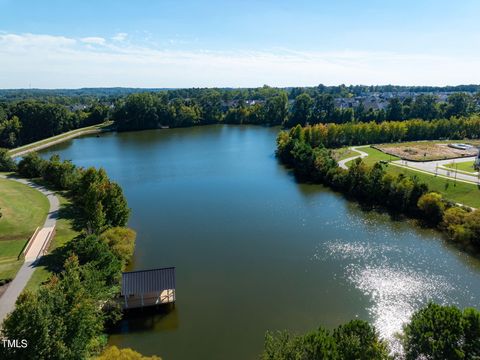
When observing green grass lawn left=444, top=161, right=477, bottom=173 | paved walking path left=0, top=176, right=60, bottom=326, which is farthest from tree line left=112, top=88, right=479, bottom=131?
paved walking path left=0, top=176, right=60, bottom=326

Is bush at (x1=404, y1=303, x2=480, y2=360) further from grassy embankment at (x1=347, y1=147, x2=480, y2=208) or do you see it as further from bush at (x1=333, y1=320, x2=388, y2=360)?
grassy embankment at (x1=347, y1=147, x2=480, y2=208)

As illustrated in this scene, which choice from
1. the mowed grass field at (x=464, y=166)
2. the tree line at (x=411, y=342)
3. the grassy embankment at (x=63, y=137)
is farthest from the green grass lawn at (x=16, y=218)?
the mowed grass field at (x=464, y=166)

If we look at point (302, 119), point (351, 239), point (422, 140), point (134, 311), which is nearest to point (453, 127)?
point (422, 140)

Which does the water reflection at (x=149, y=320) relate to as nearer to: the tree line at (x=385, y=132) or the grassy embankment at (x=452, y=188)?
the grassy embankment at (x=452, y=188)

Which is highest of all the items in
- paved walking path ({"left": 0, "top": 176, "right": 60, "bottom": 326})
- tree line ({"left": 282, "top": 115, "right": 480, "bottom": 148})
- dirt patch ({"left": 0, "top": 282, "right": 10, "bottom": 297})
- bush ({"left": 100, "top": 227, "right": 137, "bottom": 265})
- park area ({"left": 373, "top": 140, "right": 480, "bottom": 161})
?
tree line ({"left": 282, "top": 115, "right": 480, "bottom": 148})

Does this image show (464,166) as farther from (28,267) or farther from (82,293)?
(28,267)

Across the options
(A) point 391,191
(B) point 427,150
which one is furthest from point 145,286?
(B) point 427,150

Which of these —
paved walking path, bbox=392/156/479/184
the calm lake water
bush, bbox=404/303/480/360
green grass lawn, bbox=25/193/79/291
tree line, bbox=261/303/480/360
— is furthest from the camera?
paved walking path, bbox=392/156/479/184
